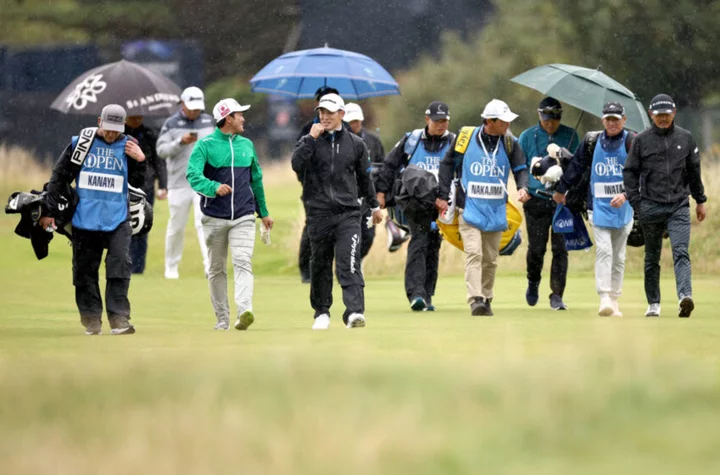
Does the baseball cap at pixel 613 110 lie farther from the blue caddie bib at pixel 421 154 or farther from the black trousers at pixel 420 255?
the black trousers at pixel 420 255

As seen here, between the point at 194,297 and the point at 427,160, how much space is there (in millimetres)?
3491

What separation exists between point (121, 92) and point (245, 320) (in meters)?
7.06

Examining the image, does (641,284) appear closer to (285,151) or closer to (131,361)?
(131,361)

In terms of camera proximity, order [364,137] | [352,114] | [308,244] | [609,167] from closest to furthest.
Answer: [609,167] < [352,114] < [364,137] < [308,244]

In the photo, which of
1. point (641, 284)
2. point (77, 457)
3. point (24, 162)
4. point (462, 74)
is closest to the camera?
point (77, 457)

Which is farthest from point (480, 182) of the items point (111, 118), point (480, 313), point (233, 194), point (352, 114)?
point (111, 118)

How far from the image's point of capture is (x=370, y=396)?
8539 millimetres

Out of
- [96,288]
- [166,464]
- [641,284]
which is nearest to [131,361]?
[96,288]

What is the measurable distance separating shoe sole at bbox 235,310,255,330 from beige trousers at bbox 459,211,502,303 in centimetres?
230

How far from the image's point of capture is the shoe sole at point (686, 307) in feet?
45.3

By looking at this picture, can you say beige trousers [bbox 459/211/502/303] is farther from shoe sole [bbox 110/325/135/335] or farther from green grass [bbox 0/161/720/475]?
shoe sole [bbox 110/325/135/335]

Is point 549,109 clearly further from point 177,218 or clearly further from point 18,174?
point 18,174

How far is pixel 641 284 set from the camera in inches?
788

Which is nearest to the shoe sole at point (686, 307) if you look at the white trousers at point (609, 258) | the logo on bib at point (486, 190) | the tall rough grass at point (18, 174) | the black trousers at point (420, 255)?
the white trousers at point (609, 258)
